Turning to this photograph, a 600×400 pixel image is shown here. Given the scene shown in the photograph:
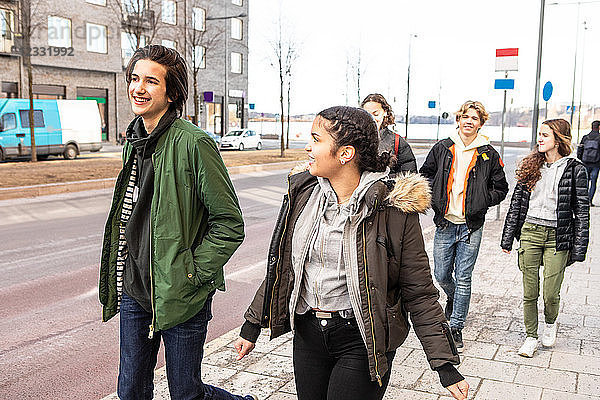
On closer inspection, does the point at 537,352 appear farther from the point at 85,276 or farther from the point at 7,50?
the point at 7,50

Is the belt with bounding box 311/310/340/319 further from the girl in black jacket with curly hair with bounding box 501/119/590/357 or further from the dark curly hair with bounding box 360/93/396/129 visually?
the dark curly hair with bounding box 360/93/396/129

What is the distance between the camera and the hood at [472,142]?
523cm

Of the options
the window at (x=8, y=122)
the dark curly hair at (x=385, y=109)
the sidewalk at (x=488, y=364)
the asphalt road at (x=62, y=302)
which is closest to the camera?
the sidewalk at (x=488, y=364)

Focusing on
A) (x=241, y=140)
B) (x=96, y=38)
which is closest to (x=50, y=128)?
(x=96, y=38)

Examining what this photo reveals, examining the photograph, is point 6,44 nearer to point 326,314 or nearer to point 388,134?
point 388,134

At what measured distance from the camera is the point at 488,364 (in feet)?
15.6

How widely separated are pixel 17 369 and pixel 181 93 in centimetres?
292

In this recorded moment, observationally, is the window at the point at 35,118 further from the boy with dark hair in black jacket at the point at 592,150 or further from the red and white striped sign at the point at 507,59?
the boy with dark hair in black jacket at the point at 592,150

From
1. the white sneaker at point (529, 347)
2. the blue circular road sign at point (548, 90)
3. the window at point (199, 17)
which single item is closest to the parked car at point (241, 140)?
the window at point (199, 17)

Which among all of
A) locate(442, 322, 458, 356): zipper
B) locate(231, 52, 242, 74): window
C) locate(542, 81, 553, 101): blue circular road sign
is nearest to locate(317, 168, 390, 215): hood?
locate(442, 322, 458, 356): zipper

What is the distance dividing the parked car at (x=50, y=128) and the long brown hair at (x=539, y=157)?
23522 mm

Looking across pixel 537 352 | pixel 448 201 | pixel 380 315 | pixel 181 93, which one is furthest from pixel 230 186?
pixel 537 352

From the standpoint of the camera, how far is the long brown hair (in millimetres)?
5051

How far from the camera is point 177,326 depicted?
2934 millimetres
